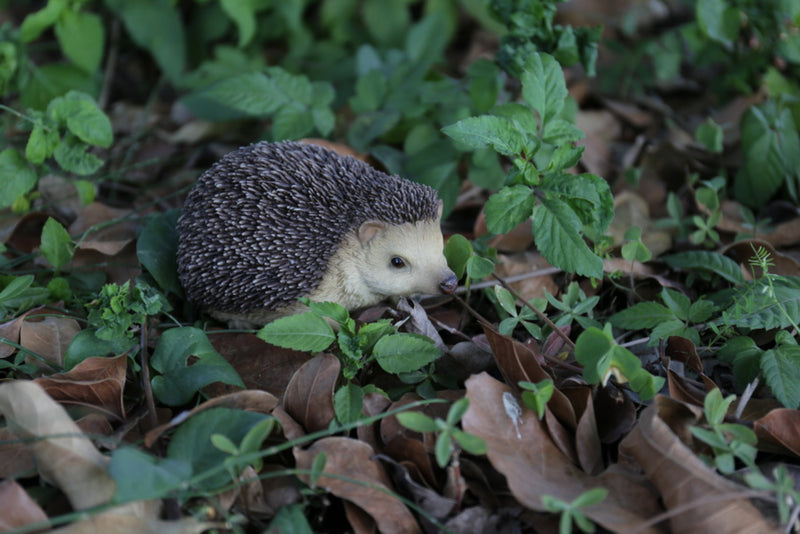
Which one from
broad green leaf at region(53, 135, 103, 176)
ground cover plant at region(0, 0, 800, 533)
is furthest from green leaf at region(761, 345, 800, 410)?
broad green leaf at region(53, 135, 103, 176)

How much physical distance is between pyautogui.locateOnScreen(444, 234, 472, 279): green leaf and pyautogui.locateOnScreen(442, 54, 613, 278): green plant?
0.76 feet

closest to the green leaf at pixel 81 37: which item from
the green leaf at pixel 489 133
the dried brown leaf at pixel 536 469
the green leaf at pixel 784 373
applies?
the green leaf at pixel 489 133

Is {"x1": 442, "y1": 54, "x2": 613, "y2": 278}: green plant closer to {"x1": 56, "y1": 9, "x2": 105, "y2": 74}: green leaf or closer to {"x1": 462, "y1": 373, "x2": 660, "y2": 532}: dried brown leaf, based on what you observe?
{"x1": 462, "y1": 373, "x2": 660, "y2": 532}: dried brown leaf

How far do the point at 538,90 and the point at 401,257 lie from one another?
0.85 meters

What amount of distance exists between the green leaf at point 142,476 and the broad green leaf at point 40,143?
1.64 meters

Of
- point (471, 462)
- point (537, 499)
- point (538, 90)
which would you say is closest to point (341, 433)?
point (471, 462)

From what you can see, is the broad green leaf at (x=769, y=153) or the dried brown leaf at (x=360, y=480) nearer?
the dried brown leaf at (x=360, y=480)

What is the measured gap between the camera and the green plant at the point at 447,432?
1975mm

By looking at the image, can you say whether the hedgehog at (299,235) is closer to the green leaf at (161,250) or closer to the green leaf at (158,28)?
the green leaf at (161,250)

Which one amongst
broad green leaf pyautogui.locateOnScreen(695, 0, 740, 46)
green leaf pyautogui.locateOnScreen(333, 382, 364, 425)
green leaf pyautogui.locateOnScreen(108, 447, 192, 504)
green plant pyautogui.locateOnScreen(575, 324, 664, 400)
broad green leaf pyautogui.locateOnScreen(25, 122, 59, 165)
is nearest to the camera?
green leaf pyautogui.locateOnScreen(108, 447, 192, 504)

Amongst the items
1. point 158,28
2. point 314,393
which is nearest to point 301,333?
point 314,393

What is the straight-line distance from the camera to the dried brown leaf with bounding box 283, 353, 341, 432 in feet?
7.76

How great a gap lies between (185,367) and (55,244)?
930 millimetres

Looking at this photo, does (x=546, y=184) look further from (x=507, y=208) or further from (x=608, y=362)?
(x=608, y=362)
